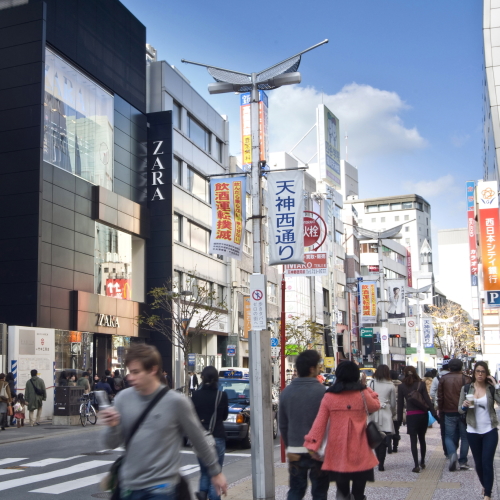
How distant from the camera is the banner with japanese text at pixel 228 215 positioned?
12.6 metres

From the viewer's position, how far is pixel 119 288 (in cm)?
4062

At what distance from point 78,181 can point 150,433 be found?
32693 millimetres

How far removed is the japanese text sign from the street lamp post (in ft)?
0.54

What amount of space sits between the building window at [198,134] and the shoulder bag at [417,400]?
3814 cm

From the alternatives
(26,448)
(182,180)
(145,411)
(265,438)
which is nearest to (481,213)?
(182,180)

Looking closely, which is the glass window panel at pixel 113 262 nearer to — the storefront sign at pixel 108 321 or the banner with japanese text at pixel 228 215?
the storefront sign at pixel 108 321

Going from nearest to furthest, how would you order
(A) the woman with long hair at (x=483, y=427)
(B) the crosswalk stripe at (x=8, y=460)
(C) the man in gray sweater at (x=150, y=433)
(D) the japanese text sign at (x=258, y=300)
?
(C) the man in gray sweater at (x=150, y=433) < (A) the woman with long hair at (x=483, y=427) < (D) the japanese text sign at (x=258, y=300) < (B) the crosswalk stripe at (x=8, y=460)

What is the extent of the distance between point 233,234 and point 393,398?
13.4 ft

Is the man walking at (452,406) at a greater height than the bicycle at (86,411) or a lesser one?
greater

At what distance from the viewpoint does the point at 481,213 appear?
38719 millimetres

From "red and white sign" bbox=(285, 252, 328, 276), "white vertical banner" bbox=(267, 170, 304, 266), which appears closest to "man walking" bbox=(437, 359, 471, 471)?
"white vertical banner" bbox=(267, 170, 304, 266)

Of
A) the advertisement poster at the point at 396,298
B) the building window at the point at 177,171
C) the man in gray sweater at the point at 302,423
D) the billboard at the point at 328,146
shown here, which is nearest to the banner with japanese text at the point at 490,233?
the advertisement poster at the point at 396,298

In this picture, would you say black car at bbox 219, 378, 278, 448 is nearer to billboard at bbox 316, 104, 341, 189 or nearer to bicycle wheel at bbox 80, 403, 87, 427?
bicycle wheel at bbox 80, 403, 87, 427

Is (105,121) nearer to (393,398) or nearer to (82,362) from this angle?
(82,362)
